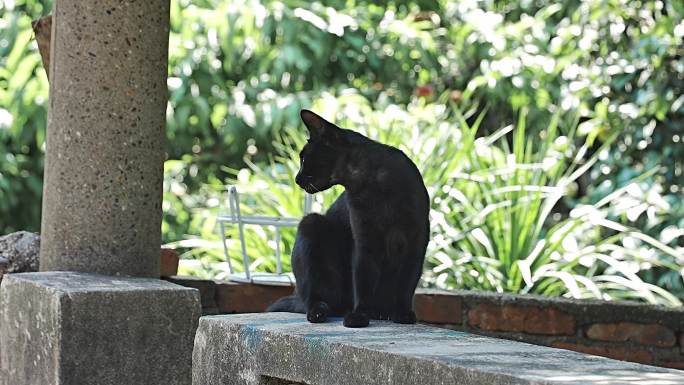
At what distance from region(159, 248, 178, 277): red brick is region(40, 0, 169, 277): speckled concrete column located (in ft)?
2.41

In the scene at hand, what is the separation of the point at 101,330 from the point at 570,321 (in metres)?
1.85

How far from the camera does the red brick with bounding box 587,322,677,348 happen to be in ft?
13.2

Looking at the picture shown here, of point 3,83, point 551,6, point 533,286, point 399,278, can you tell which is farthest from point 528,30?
point 399,278

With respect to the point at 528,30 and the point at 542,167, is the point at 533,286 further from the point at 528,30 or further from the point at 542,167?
the point at 528,30

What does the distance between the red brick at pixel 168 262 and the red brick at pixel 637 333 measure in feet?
5.38

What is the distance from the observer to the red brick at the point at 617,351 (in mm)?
4031

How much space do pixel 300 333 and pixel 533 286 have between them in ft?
8.35

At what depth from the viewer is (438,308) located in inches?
160

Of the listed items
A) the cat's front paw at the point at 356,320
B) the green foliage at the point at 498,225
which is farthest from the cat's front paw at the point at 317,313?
the green foliage at the point at 498,225

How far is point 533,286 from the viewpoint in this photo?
4863 millimetres

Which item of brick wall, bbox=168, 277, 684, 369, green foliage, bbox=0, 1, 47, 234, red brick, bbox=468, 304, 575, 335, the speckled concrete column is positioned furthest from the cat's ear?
green foliage, bbox=0, 1, 47, 234

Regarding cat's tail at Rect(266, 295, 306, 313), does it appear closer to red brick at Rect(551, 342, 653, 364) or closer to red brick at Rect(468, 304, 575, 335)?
red brick at Rect(468, 304, 575, 335)

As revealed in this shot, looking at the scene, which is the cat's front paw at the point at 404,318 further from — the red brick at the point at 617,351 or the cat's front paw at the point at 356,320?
the red brick at the point at 617,351

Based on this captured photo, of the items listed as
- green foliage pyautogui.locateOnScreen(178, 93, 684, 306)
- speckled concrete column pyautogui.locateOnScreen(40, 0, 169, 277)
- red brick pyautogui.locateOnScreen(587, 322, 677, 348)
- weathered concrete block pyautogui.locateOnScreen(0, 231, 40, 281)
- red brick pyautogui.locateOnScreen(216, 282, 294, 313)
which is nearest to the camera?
speckled concrete column pyautogui.locateOnScreen(40, 0, 169, 277)
